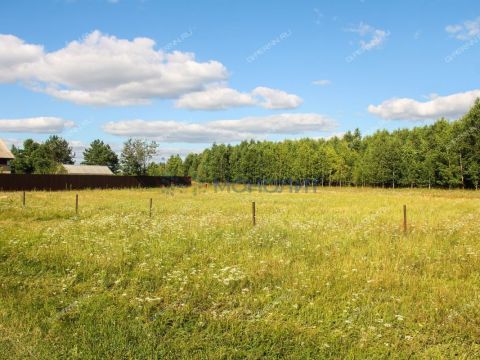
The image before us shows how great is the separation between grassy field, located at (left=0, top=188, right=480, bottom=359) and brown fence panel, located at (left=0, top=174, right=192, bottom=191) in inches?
1311

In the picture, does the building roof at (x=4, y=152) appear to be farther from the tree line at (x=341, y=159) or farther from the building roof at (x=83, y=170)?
the building roof at (x=83, y=170)

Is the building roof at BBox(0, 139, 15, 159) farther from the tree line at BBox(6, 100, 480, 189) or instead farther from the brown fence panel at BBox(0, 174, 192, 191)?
the brown fence panel at BBox(0, 174, 192, 191)

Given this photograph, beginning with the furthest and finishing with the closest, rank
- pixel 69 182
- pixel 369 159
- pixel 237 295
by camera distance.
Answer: pixel 369 159 < pixel 69 182 < pixel 237 295

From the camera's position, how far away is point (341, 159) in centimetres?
6856

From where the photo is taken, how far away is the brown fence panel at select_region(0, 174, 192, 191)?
39812mm

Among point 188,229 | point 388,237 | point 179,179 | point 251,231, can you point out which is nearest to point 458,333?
point 388,237

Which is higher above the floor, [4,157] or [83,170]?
[4,157]

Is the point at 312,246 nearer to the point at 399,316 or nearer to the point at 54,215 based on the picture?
the point at 399,316

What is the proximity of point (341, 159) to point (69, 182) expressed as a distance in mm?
46184

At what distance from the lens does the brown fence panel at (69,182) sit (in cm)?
3981

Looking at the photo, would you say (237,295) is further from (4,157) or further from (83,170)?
(83,170)

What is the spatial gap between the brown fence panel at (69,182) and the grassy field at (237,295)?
33.3 m

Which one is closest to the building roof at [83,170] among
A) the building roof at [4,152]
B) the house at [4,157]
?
the building roof at [4,152]

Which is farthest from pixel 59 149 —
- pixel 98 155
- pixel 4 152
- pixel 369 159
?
pixel 369 159
